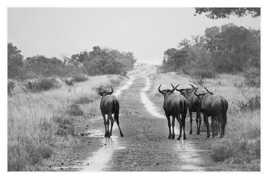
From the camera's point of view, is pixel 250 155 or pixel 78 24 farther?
pixel 78 24

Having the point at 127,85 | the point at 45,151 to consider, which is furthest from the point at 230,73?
the point at 45,151

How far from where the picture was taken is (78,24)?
18.4m

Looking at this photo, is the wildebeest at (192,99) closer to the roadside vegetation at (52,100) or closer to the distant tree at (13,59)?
the roadside vegetation at (52,100)

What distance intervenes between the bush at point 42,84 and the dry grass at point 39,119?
406 mm

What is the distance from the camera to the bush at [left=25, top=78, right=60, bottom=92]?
83.9ft

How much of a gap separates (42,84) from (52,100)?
10.0ft

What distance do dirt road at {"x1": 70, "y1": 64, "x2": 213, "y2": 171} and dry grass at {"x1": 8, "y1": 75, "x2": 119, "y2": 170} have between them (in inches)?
54.4

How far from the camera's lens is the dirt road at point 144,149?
46.1 feet

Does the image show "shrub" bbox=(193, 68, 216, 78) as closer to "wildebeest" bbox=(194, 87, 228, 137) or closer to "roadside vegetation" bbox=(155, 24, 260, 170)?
"roadside vegetation" bbox=(155, 24, 260, 170)

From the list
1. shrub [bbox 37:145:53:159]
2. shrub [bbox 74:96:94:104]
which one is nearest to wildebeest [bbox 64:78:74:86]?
shrub [bbox 74:96:94:104]

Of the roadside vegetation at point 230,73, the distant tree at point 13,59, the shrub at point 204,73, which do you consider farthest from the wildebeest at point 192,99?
the distant tree at point 13,59
